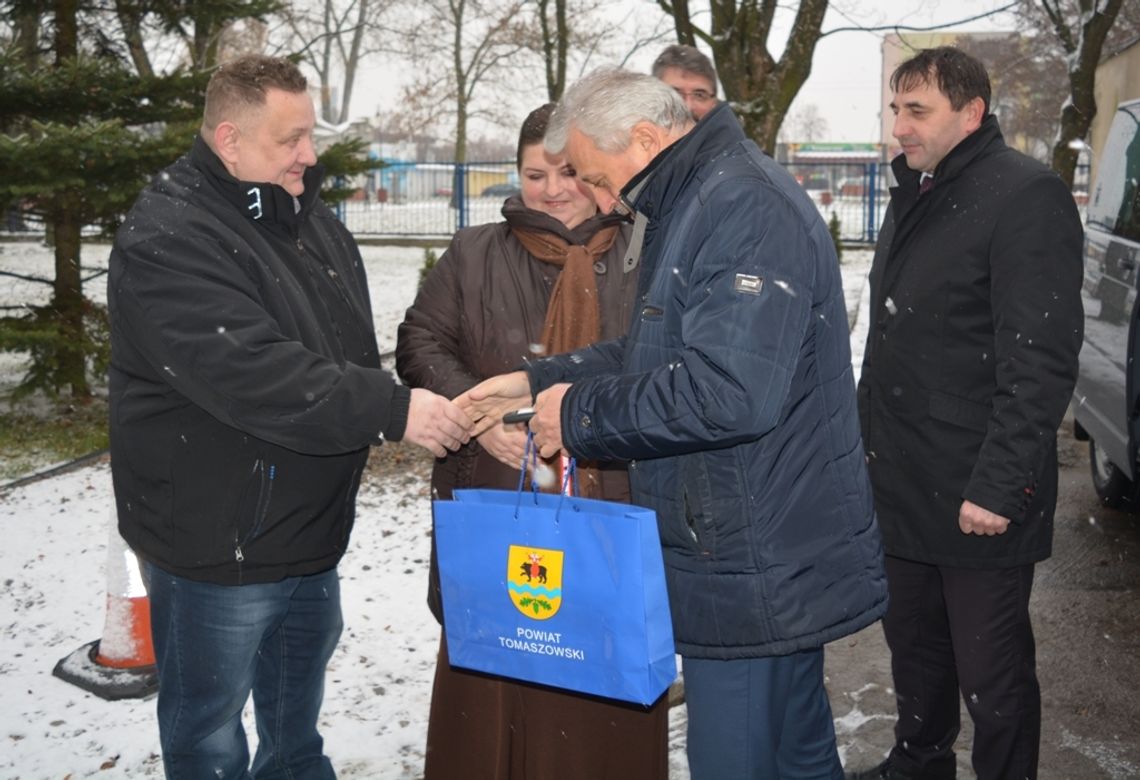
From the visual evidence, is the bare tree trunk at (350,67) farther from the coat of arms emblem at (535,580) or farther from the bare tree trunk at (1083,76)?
the coat of arms emblem at (535,580)

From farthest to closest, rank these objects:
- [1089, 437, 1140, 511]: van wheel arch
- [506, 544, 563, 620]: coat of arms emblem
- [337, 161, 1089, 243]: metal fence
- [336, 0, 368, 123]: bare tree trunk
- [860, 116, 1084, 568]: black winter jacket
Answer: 1. [336, 0, 368, 123]: bare tree trunk
2. [337, 161, 1089, 243]: metal fence
3. [1089, 437, 1140, 511]: van wheel arch
4. [860, 116, 1084, 568]: black winter jacket
5. [506, 544, 563, 620]: coat of arms emblem

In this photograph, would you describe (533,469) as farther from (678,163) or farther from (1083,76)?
(1083,76)

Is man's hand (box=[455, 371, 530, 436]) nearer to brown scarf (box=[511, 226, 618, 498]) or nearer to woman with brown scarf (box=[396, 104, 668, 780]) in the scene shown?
woman with brown scarf (box=[396, 104, 668, 780])

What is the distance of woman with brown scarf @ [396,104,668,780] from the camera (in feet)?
10.1

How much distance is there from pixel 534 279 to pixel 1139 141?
4287 millimetres

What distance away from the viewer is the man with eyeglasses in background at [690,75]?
177 inches

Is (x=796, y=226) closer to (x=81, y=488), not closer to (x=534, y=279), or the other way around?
(x=534, y=279)

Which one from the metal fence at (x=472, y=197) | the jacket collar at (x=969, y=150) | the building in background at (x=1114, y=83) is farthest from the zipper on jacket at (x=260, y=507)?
the metal fence at (x=472, y=197)

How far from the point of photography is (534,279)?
10.7 ft

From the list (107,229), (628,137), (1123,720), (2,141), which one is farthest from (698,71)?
(107,229)

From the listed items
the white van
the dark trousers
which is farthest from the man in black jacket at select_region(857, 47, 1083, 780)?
the white van

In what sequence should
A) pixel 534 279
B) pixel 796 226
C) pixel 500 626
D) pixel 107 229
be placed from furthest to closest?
pixel 107 229
pixel 534 279
pixel 500 626
pixel 796 226

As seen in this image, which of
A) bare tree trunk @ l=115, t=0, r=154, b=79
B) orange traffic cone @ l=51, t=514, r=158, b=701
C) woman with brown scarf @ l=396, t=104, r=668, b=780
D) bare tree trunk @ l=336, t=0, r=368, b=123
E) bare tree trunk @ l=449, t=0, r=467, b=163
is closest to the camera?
woman with brown scarf @ l=396, t=104, r=668, b=780

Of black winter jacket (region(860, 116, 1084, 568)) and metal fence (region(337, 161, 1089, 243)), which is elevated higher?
metal fence (region(337, 161, 1089, 243))
